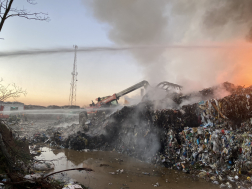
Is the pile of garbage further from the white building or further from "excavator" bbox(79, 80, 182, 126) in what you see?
the white building

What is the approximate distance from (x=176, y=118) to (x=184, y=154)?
5.75 ft

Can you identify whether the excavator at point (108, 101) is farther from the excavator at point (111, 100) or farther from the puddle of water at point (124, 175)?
the puddle of water at point (124, 175)

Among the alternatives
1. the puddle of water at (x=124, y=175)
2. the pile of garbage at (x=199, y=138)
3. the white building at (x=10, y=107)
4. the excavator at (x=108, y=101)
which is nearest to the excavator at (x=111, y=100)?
the excavator at (x=108, y=101)

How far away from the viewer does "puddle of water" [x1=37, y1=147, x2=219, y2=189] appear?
17.0 feet

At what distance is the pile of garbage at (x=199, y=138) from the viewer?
17.9 ft

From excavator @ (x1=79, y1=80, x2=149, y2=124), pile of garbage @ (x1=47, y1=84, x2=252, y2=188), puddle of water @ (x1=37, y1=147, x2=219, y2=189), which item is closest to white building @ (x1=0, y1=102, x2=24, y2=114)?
excavator @ (x1=79, y1=80, x2=149, y2=124)

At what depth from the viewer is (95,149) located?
1017cm

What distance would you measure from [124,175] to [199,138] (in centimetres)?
332

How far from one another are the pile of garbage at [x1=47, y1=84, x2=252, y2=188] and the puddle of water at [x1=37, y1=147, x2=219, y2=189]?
53cm

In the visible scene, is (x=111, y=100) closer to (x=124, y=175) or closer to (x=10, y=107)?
(x=124, y=175)

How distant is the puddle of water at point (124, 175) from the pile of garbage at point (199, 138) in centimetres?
53

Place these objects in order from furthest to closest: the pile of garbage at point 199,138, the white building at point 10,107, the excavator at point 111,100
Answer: the white building at point 10,107 → the excavator at point 111,100 → the pile of garbage at point 199,138

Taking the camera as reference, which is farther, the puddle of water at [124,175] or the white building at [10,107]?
the white building at [10,107]

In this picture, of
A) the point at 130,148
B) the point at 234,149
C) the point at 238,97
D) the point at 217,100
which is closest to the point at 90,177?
the point at 130,148
